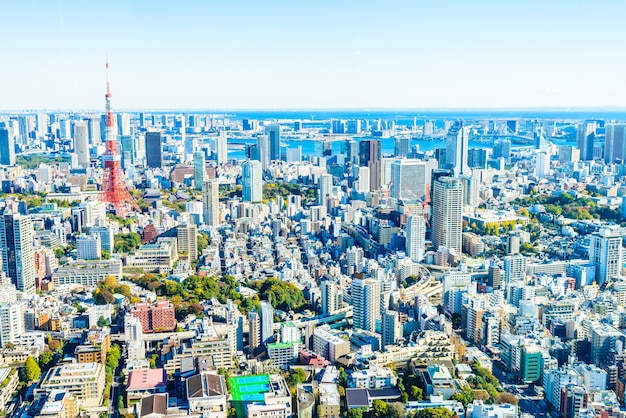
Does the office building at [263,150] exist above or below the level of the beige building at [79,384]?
above

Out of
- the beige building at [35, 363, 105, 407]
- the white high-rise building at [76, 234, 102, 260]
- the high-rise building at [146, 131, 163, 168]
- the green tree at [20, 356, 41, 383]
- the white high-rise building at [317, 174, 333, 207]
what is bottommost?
the green tree at [20, 356, 41, 383]

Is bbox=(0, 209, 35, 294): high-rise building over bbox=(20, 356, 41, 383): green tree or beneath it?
over

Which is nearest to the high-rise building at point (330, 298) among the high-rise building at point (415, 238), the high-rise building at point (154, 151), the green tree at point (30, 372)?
the high-rise building at point (415, 238)

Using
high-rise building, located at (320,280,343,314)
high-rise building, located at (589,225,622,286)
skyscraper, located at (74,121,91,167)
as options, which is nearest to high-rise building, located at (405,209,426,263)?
high-rise building, located at (589,225,622,286)

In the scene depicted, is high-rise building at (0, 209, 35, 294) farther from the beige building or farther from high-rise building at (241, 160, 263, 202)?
high-rise building at (241, 160, 263, 202)

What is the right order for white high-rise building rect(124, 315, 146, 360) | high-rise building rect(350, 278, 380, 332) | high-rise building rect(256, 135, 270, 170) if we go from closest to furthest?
white high-rise building rect(124, 315, 146, 360), high-rise building rect(350, 278, 380, 332), high-rise building rect(256, 135, 270, 170)

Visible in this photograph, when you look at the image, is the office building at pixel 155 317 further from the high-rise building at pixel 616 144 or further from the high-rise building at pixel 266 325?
the high-rise building at pixel 616 144

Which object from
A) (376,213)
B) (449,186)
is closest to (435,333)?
(449,186)
